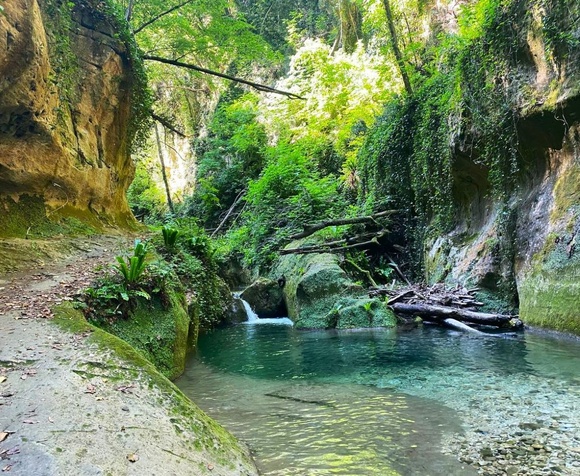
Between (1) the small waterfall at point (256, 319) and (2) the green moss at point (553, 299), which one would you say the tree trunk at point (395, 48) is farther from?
(1) the small waterfall at point (256, 319)

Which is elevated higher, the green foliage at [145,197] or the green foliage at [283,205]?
the green foliage at [145,197]

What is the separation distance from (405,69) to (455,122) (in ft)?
12.8

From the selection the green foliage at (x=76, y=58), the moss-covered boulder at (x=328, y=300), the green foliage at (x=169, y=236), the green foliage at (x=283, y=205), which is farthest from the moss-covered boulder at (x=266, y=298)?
the green foliage at (x=76, y=58)

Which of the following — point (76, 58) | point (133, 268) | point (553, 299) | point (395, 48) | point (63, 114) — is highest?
point (395, 48)

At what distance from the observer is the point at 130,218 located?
12820 millimetres

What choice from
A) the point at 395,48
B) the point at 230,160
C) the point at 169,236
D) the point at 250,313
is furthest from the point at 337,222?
the point at 230,160

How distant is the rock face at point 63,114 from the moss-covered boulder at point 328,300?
542 cm

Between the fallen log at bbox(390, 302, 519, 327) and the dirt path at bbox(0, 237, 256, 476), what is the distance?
6764mm

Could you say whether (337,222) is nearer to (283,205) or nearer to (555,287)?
(283,205)

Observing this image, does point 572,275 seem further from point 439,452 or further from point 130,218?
point 130,218

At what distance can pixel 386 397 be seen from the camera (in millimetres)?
4812

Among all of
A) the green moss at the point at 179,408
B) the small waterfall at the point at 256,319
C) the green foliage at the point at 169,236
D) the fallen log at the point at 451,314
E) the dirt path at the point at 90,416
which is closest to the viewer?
the dirt path at the point at 90,416

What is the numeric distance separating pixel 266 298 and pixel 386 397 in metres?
8.58

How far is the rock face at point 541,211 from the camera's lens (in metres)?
7.48
